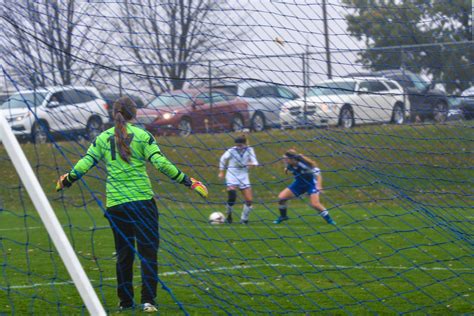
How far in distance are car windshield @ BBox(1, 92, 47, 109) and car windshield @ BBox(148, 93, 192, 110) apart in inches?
40.2

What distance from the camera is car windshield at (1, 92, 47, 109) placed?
6.05 m

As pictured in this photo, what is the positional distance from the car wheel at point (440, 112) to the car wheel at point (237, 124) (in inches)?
75.7

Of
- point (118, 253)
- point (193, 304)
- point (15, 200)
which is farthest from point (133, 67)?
point (15, 200)

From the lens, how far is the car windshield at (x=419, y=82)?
8.25 meters

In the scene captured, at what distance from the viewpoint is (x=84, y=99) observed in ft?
22.5

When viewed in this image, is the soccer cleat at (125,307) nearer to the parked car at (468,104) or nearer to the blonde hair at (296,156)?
the blonde hair at (296,156)

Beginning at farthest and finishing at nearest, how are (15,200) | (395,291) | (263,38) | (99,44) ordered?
(15,200) → (395,291) → (263,38) → (99,44)

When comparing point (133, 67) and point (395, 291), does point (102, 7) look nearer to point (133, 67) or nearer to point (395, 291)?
point (133, 67)

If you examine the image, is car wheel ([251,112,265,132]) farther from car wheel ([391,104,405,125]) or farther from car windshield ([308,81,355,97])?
car wheel ([391,104,405,125])

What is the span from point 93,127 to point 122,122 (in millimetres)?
899

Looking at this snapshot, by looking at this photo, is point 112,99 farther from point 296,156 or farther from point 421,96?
point 421,96

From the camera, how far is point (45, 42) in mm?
6266

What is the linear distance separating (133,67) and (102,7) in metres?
0.55

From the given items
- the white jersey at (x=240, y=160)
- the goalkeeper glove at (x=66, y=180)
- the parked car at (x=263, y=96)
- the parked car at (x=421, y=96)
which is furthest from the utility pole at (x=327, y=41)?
the white jersey at (x=240, y=160)
